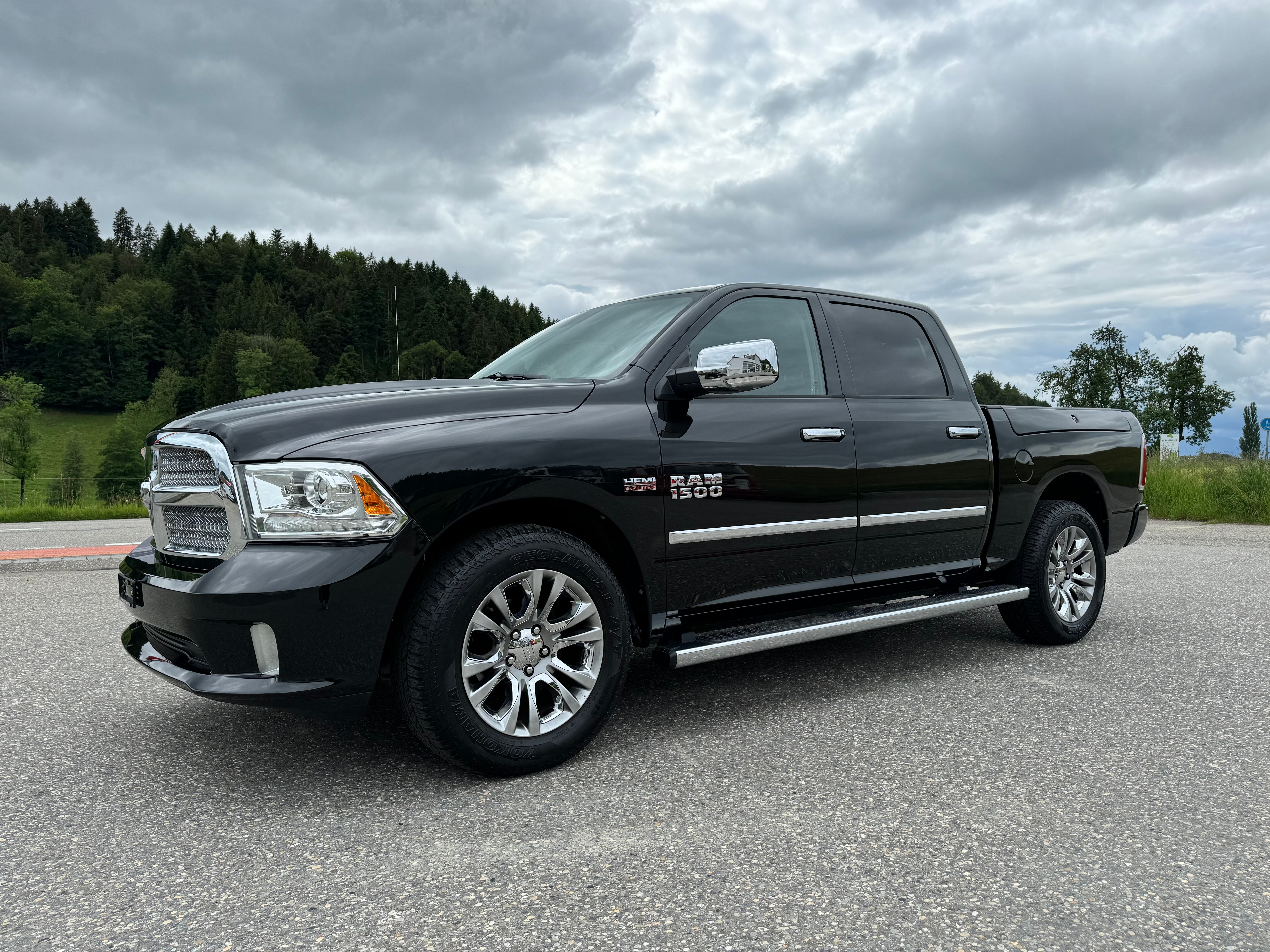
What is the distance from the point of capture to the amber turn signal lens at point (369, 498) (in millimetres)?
2951

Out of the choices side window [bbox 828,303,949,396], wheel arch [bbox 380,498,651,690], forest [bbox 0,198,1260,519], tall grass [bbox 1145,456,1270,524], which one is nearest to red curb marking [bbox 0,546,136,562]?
wheel arch [bbox 380,498,651,690]

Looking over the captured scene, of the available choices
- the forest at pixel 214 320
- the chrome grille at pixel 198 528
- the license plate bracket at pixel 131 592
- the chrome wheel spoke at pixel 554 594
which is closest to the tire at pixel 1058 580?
the chrome wheel spoke at pixel 554 594

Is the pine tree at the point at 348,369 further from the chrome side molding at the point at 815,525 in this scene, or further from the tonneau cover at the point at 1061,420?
the chrome side molding at the point at 815,525

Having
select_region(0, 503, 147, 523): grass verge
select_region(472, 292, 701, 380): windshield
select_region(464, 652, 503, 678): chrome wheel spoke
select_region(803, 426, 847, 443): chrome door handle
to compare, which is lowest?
select_region(0, 503, 147, 523): grass verge

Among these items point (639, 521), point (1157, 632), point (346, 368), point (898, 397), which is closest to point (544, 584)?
point (639, 521)

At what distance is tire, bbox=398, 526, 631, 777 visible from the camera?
3045mm

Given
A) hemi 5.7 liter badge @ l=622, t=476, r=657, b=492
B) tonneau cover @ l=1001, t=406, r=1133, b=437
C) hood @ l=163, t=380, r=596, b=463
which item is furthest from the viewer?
tonneau cover @ l=1001, t=406, r=1133, b=437

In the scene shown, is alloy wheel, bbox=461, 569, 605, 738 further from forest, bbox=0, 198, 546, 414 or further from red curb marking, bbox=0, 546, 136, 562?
forest, bbox=0, 198, 546, 414

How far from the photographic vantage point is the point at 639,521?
355 cm

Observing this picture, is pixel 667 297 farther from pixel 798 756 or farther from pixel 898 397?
pixel 798 756

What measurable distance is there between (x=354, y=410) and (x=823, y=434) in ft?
6.75

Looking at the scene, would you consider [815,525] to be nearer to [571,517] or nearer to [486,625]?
[571,517]

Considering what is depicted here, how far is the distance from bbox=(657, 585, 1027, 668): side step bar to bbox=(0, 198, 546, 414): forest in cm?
8338

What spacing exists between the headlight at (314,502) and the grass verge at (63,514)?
20301 mm
